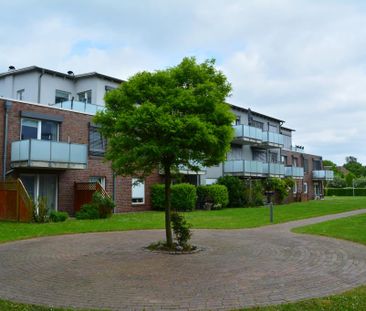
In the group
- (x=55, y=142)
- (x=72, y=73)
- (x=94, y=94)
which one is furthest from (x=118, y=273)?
(x=72, y=73)

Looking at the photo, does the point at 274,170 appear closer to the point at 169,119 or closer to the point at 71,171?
the point at 71,171

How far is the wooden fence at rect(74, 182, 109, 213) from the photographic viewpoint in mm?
23859

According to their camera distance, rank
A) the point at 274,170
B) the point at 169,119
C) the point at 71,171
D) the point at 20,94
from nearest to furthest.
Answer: the point at 169,119
the point at 71,171
the point at 20,94
the point at 274,170

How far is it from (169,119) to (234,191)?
24.3 meters

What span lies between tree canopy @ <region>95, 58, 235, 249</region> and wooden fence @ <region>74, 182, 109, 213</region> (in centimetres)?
1222

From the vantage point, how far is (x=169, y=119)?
34.8ft

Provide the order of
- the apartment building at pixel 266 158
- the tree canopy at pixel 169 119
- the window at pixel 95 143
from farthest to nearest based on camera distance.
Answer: the apartment building at pixel 266 158, the window at pixel 95 143, the tree canopy at pixel 169 119

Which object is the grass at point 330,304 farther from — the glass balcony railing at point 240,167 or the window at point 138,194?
the glass balcony railing at point 240,167

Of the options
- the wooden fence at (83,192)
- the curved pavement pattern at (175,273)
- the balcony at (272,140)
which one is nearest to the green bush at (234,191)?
the balcony at (272,140)


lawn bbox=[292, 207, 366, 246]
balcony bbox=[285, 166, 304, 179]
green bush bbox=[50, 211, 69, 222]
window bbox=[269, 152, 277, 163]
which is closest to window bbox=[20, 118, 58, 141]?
green bush bbox=[50, 211, 69, 222]

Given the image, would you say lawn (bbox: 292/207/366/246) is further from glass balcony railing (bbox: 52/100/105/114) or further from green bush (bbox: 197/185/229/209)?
glass balcony railing (bbox: 52/100/105/114)

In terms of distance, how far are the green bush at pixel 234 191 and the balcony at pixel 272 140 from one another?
7.80m

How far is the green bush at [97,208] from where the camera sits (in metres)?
21.9

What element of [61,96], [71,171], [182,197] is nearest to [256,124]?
[182,197]
